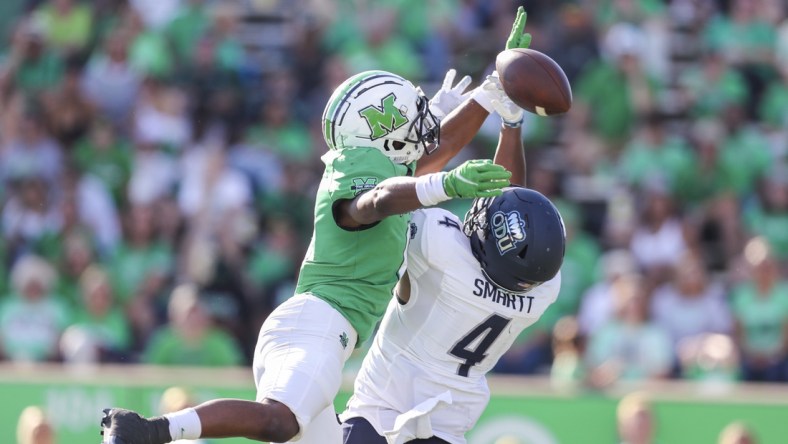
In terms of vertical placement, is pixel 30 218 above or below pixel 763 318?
above

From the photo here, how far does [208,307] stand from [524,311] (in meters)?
5.05

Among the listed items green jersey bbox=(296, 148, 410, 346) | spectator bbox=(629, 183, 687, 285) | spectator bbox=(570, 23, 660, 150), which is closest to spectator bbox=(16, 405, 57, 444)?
green jersey bbox=(296, 148, 410, 346)

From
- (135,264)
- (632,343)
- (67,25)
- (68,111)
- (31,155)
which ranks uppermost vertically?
(67,25)

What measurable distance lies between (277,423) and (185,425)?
330 mm

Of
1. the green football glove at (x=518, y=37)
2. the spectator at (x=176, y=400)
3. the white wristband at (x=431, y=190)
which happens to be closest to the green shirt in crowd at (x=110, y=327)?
the spectator at (x=176, y=400)

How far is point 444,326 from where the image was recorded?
5.50 metres

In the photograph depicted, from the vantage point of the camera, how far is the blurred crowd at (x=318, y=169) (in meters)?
9.98

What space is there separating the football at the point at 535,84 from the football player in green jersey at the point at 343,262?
339 millimetres

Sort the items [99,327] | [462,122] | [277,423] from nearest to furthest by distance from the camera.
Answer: [277,423] → [462,122] → [99,327]

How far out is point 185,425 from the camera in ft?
15.8

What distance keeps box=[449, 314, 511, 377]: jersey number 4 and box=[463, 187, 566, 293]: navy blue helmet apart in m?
0.15

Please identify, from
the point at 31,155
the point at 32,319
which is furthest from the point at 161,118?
the point at 32,319

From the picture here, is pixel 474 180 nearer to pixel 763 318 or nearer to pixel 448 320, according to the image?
pixel 448 320

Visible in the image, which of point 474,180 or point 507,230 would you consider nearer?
point 474,180
